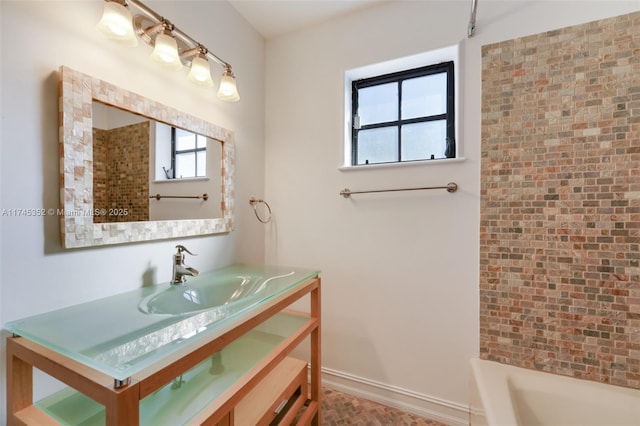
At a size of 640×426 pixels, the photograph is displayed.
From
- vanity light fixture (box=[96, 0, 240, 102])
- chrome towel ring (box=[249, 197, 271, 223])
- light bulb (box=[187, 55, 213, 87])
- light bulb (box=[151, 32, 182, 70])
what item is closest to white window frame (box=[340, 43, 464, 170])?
chrome towel ring (box=[249, 197, 271, 223])

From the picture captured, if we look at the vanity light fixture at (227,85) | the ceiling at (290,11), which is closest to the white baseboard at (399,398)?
the vanity light fixture at (227,85)

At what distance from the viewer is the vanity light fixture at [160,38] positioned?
0.90 m

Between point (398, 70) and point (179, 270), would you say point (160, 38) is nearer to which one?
point (179, 270)

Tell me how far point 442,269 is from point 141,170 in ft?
5.16

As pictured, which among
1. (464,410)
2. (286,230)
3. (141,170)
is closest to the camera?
(141,170)

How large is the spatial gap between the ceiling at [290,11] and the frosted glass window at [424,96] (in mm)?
537

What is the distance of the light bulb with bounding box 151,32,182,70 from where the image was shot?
1.05 metres

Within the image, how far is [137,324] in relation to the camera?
2.48ft

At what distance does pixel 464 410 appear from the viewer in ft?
4.57

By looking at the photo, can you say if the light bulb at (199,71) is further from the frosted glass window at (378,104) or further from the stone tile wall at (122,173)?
the frosted glass window at (378,104)

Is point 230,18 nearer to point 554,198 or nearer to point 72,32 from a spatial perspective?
point 72,32

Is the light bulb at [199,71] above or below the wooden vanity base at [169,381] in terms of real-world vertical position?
above

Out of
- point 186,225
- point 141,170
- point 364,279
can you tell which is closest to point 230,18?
point 141,170

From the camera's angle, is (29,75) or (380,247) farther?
(380,247)
